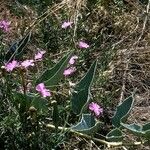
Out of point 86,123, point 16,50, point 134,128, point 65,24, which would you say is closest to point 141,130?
point 134,128

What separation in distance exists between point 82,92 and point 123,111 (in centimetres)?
Result: 16

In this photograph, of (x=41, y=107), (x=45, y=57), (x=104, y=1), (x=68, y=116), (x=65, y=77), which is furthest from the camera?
(x=104, y=1)

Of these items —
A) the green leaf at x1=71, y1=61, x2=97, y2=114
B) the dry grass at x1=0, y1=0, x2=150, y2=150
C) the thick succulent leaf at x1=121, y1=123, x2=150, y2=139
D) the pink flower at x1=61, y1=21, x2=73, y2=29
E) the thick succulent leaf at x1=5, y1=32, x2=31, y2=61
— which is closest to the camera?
the thick succulent leaf at x1=121, y1=123, x2=150, y2=139

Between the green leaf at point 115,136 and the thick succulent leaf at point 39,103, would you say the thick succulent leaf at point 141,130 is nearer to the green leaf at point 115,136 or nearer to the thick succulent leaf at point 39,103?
the green leaf at point 115,136

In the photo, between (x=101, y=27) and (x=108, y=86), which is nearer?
(x=108, y=86)

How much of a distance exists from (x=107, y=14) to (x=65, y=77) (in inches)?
27.7

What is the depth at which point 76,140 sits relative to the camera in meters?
2.04

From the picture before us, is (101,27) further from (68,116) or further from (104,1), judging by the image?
(68,116)

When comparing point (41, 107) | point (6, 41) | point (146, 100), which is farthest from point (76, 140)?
point (6, 41)

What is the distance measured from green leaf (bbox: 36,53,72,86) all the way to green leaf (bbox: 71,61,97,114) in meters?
0.09

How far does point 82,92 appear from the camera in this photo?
1.90 metres

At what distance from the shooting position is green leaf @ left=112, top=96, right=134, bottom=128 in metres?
1.86

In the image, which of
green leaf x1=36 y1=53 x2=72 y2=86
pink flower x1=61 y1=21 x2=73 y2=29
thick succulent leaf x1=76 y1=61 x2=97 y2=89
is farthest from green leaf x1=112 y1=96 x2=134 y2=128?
pink flower x1=61 y1=21 x2=73 y2=29

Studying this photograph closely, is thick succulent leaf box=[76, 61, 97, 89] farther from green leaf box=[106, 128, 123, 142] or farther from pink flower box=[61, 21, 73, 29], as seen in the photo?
pink flower box=[61, 21, 73, 29]
